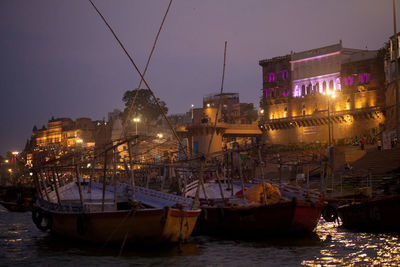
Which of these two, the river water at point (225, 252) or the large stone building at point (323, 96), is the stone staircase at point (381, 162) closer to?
Result: the large stone building at point (323, 96)

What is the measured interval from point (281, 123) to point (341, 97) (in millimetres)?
8617

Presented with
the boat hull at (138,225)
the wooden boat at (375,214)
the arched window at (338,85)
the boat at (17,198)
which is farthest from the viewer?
the arched window at (338,85)

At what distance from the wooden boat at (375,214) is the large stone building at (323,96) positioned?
30.5 metres

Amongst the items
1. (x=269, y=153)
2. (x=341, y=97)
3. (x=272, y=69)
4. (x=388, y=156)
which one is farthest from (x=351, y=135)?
(x=388, y=156)

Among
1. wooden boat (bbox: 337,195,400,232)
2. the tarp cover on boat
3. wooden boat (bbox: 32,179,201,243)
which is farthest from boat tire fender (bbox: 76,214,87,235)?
wooden boat (bbox: 337,195,400,232)

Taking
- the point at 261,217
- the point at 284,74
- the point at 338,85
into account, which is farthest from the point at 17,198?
the point at 338,85

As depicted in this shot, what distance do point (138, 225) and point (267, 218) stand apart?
4846 millimetres

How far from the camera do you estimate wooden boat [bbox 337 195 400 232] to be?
17.5m

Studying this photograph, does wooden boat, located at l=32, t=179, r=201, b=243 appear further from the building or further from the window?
the window

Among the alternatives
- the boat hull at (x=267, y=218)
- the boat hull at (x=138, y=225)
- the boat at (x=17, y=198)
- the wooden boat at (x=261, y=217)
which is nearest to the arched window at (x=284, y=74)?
the boat at (x=17, y=198)

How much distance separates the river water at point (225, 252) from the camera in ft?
44.3

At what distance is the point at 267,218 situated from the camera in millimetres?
16812

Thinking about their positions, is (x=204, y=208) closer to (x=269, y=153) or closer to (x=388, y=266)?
(x=388, y=266)

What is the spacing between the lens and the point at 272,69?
208 feet
